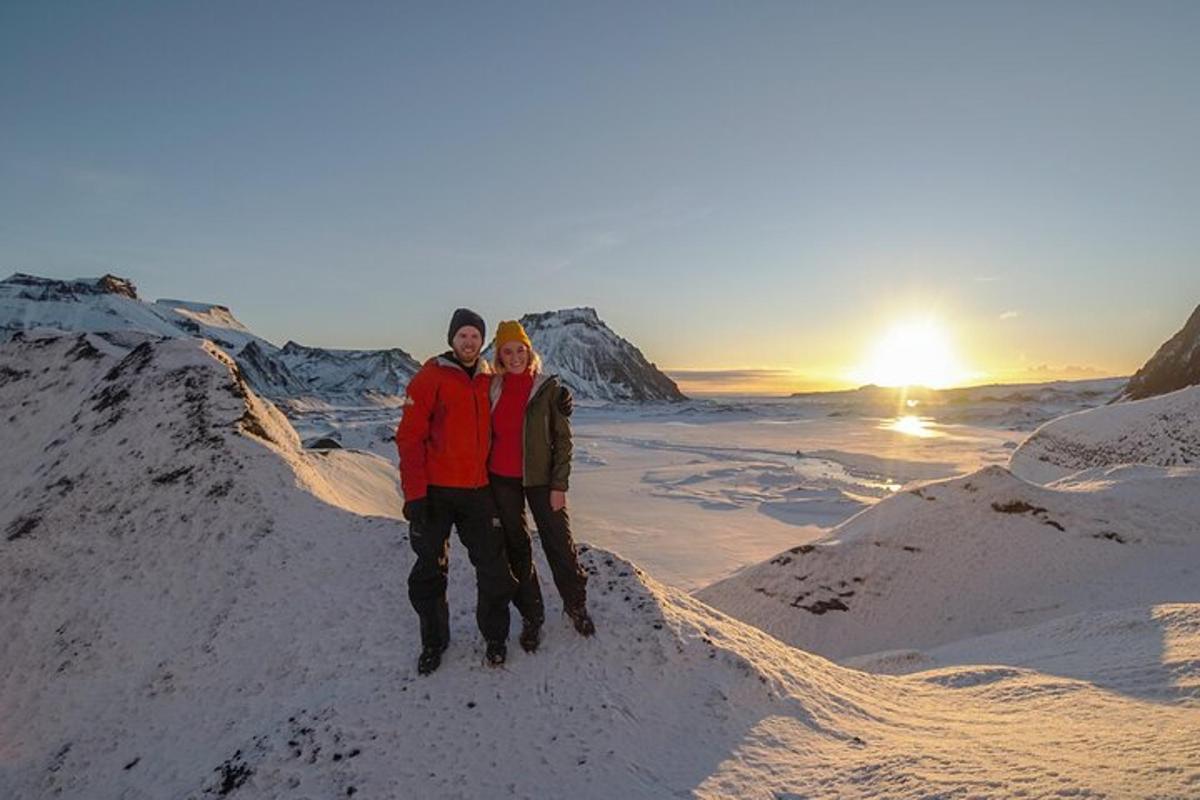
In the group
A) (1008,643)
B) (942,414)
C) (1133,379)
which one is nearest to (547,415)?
(1008,643)

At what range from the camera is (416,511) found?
5363 millimetres

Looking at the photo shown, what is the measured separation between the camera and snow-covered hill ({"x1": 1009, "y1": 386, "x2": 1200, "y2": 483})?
69.8 feet

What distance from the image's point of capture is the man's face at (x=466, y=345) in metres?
5.53

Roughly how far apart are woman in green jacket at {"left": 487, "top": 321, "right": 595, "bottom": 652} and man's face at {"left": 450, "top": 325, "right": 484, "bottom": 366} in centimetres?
22

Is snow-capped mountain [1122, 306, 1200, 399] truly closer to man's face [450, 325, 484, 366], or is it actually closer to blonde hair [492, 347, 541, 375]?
blonde hair [492, 347, 541, 375]

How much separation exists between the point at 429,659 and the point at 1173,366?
72122mm

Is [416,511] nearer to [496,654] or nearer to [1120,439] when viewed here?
[496,654]

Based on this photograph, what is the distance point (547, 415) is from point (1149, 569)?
13.7 meters

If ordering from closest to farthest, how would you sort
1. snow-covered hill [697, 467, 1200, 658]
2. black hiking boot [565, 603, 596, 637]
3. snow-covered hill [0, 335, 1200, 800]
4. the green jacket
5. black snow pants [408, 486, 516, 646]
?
snow-covered hill [0, 335, 1200, 800] < black snow pants [408, 486, 516, 646] < the green jacket < black hiking boot [565, 603, 596, 637] < snow-covered hill [697, 467, 1200, 658]

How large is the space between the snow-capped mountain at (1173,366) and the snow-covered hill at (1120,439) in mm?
34462

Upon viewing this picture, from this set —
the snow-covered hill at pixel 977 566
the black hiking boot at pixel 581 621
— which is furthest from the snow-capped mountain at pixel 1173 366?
the black hiking boot at pixel 581 621

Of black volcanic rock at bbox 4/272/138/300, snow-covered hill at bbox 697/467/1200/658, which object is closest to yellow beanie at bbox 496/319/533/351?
snow-covered hill at bbox 697/467/1200/658

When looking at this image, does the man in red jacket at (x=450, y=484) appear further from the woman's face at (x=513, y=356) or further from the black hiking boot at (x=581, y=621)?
the black hiking boot at (x=581, y=621)

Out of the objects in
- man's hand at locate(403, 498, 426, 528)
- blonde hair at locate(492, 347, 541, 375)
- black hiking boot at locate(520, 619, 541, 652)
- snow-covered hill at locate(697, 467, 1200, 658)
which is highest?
blonde hair at locate(492, 347, 541, 375)
